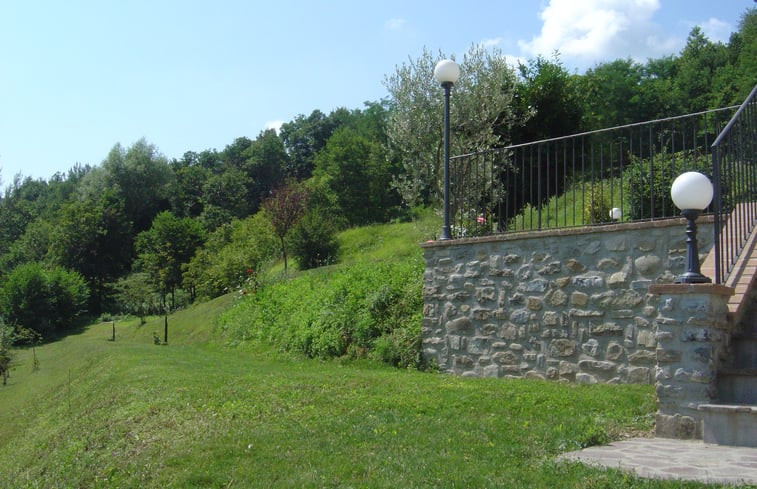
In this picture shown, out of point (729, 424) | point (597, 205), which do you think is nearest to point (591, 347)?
point (729, 424)

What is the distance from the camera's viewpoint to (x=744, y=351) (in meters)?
5.75

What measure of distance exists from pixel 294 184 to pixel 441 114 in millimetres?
22153

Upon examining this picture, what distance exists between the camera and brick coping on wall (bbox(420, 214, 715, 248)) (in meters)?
7.19

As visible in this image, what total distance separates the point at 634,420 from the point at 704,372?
80 centimetres

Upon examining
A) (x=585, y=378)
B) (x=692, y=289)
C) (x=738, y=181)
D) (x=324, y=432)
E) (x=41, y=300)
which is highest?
(x=738, y=181)

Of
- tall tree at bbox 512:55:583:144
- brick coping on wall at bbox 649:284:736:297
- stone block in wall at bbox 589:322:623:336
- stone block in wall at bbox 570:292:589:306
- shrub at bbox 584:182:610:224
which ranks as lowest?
stone block in wall at bbox 589:322:623:336

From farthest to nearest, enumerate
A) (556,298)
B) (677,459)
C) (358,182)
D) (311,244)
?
(358,182)
(311,244)
(556,298)
(677,459)

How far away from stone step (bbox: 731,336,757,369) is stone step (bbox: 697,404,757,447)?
0.83 metres

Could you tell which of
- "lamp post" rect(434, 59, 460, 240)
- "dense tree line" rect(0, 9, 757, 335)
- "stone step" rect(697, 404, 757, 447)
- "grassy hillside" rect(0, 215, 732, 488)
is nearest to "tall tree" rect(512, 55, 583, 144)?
"dense tree line" rect(0, 9, 757, 335)

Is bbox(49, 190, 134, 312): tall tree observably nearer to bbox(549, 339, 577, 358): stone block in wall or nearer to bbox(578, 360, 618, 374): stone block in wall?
bbox(549, 339, 577, 358): stone block in wall

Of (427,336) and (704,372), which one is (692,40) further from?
(704,372)

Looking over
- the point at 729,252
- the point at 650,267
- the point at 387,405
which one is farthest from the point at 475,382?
the point at 729,252

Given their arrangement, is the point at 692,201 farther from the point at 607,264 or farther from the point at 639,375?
the point at 639,375

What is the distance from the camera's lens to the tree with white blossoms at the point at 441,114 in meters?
18.5
